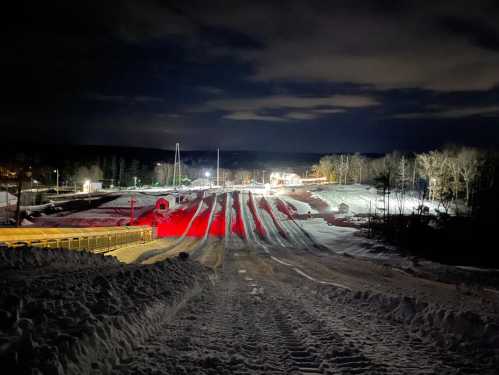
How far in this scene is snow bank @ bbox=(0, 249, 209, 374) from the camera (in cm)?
496

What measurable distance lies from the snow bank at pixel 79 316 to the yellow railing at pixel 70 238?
769 centimetres

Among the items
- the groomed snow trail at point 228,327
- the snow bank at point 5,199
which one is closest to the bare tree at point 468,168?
the groomed snow trail at point 228,327

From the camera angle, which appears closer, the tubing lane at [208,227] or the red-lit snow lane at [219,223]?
the tubing lane at [208,227]

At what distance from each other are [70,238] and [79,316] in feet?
56.0

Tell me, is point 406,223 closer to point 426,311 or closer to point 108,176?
point 426,311

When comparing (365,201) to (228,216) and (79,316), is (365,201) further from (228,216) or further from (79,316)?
(79,316)

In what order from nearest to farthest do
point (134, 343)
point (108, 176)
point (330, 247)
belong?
1. point (134, 343)
2. point (330, 247)
3. point (108, 176)

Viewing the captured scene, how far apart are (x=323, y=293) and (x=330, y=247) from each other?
2748 centimetres

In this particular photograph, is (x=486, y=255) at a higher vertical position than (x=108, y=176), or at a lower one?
lower

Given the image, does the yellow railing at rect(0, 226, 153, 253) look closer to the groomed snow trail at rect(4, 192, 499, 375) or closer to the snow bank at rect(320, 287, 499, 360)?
the groomed snow trail at rect(4, 192, 499, 375)

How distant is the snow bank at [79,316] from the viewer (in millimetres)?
4961

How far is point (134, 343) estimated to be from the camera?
6.38 m

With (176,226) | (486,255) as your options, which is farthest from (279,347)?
(176,226)

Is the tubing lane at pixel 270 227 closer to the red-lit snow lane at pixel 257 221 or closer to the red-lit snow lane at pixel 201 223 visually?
the red-lit snow lane at pixel 257 221
